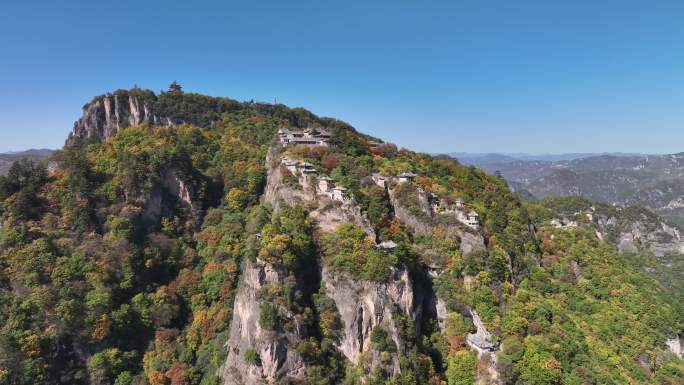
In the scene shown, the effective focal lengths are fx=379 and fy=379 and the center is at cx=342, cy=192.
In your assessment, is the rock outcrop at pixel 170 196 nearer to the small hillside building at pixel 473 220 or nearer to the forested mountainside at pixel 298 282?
the forested mountainside at pixel 298 282

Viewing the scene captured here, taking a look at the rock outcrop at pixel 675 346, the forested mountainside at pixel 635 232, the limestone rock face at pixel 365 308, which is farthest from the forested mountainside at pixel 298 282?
the forested mountainside at pixel 635 232

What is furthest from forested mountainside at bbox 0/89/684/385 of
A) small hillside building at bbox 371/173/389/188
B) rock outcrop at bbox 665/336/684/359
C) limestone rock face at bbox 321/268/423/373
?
rock outcrop at bbox 665/336/684/359

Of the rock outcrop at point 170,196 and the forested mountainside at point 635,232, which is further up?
the rock outcrop at point 170,196

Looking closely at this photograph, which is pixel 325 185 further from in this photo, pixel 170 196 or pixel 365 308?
pixel 170 196

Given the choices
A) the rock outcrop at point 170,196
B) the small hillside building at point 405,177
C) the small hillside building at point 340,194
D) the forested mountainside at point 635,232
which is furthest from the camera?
the forested mountainside at point 635,232

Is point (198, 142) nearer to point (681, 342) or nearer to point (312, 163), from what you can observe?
point (312, 163)

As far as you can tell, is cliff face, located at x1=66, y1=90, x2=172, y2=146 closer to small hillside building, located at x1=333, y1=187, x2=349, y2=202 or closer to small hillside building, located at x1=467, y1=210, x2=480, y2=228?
small hillside building, located at x1=333, y1=187, x2=349, y2=202
